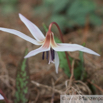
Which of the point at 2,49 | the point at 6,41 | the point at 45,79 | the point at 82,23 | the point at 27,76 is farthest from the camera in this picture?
the point at 82,23

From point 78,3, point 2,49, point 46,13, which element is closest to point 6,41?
point 2,49

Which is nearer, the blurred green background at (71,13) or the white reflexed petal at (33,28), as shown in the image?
the white reflexed petal at (33,28)

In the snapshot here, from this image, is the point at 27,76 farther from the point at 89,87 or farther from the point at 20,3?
the point at 20,3

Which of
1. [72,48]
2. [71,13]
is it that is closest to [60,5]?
[71,13]

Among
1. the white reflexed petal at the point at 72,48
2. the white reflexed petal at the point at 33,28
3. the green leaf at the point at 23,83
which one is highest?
the white reflexed petal at the point at 33,28

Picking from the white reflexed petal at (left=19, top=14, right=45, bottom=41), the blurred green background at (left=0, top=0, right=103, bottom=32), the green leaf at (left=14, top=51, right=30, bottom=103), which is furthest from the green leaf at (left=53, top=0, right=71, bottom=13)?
the white reflexed petal at (left=19, top=14, right=45, bottom=41)

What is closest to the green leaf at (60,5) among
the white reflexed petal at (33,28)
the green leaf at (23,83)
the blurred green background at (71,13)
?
the blurred green background at (71,13)

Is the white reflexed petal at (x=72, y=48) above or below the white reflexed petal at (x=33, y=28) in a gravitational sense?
below

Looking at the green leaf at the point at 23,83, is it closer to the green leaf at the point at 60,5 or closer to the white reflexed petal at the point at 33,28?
the white reflexed petal at the point at 33,28
